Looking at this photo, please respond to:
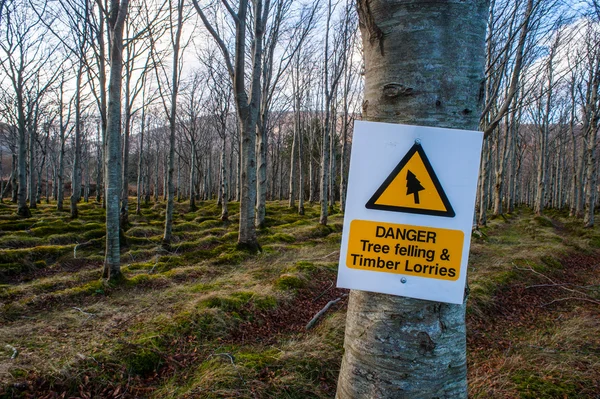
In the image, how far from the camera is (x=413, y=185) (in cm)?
116

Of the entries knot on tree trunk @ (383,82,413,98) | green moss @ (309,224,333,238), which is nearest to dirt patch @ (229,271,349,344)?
knot on tree trunk @ (383,82,413,98)

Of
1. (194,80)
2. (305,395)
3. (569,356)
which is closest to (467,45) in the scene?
(305,395)

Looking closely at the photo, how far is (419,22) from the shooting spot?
1.16 m

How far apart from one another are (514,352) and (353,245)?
345 cm

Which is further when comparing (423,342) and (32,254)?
(32,254)

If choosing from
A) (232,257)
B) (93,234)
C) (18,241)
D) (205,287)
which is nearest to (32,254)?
(18,241)

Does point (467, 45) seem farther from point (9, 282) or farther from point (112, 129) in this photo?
point (9, 282)

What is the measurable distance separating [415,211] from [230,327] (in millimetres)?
3529

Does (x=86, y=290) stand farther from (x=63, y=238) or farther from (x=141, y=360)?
(x=63, y=238)

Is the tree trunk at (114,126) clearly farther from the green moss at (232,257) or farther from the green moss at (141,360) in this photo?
Answer: the green moss at (141,360)

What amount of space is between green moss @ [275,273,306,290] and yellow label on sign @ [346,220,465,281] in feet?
14.4

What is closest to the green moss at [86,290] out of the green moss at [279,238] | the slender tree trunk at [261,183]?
the green moss at [279,238]

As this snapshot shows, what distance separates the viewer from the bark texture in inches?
45.3

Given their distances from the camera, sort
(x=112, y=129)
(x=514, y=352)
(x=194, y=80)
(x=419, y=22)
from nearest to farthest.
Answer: (x=419, y=22) → (x=514, y=352) → (x=112, y=129) → (x=194, y=80)
